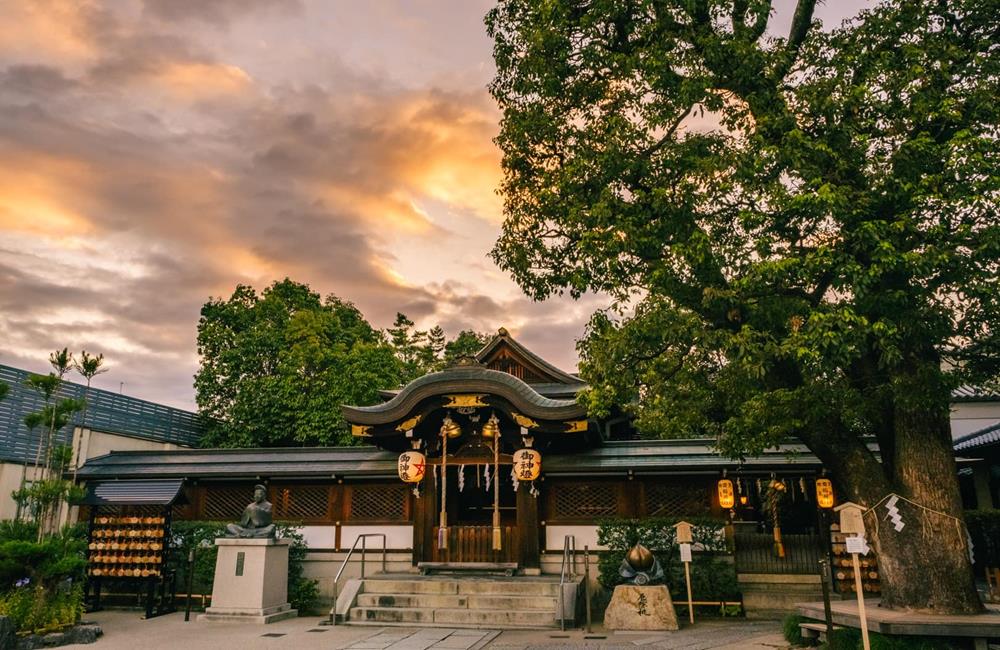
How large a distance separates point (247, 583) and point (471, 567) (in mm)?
4370

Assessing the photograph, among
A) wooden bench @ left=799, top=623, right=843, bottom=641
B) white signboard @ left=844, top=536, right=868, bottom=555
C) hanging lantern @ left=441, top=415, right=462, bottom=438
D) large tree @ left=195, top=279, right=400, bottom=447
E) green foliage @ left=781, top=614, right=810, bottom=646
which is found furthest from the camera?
large tree @ left=195, top=279, right=400, bottom=447

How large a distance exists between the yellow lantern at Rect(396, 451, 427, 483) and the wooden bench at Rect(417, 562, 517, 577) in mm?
1778

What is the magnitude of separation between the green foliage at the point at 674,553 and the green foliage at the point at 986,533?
569 cm

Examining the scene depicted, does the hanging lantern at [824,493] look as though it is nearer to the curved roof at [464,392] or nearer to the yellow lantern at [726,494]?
the yellow lantern at [726,494]

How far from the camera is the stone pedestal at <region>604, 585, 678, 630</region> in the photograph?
11305mm

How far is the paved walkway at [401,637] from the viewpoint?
33.4 ft

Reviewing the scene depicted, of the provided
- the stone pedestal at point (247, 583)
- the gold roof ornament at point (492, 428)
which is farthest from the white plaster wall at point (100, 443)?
the gold roof ornament at point (492, 428)

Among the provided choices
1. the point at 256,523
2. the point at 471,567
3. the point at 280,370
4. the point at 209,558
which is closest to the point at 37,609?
the point at 256,523

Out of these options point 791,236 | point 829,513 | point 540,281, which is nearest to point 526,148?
point 540,281

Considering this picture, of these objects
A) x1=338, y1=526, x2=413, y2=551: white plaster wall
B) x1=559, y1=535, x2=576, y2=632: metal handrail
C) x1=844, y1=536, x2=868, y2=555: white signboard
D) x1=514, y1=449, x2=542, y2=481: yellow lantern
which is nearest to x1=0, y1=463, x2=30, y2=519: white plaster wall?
x1=338, y1=526, x2=413, y2=551: white plaster wall

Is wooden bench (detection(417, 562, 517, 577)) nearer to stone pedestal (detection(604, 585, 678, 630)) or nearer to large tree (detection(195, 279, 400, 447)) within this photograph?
stone pedestal (detection(604, 585, 678, 630))

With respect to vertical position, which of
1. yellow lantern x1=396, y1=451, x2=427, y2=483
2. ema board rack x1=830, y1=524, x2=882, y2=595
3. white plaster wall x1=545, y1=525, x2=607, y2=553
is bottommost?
ema board rack x1=830, y1=524, x2=882, y2=595

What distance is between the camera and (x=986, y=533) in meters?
14.5

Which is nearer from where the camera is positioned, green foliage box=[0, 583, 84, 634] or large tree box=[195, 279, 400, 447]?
green foliage box=[0, 583, 84, 634]
